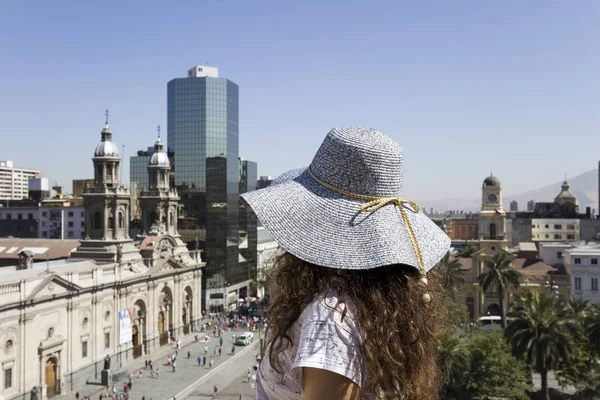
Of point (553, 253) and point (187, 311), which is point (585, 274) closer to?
point (553, 253)

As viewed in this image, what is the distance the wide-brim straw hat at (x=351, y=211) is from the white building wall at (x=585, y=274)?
5602cm

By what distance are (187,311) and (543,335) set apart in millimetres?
40039

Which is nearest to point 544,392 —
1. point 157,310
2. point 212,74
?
point 157,310

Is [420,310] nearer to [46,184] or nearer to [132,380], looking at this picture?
[132,380]

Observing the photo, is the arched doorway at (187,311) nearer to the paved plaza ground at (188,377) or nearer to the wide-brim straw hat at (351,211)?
the paved plaza ground at (188,377)

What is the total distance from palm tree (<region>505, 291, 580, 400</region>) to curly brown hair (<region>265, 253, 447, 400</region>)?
1099 inches

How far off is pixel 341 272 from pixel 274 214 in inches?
19.3

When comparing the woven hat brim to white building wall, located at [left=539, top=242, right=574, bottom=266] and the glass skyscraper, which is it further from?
the glass skyscraper

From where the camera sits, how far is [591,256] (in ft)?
173

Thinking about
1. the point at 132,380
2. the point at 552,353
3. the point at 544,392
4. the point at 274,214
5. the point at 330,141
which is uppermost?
the point at 330,141

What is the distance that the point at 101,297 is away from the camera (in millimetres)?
43469

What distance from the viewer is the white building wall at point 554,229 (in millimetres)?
96688

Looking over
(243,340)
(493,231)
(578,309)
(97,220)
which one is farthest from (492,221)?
(97,220)

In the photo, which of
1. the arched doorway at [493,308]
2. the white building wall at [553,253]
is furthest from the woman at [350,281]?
the white building wall at [553,253]
